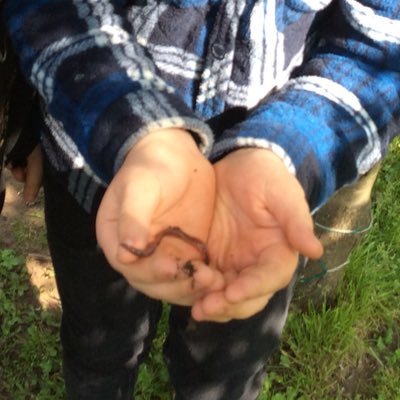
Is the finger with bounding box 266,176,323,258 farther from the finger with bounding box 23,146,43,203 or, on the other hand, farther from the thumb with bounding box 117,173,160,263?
the finger with bounding box 23,146,43,203

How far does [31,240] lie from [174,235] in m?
1.61

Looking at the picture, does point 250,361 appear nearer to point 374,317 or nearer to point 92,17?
point 92,17

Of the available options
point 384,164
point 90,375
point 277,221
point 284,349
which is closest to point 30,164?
point 90,375

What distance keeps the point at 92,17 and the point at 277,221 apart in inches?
18.1

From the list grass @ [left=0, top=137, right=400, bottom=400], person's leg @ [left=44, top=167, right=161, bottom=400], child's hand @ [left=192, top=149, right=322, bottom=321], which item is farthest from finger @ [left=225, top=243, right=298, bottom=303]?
grass @ [left=0, top=137, right=400, bottom=400]

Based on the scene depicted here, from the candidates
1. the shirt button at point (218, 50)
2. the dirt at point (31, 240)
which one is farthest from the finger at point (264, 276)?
the dirt at point (31, 240)

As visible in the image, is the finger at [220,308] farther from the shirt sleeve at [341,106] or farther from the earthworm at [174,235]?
the shirt sleeve at [341,106]

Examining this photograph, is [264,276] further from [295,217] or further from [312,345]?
[312,345]

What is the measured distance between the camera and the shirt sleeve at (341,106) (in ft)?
3.66

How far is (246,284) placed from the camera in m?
0.90

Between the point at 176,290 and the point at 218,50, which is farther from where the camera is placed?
the point at 218,50

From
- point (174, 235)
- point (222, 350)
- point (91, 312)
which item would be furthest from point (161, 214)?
point (91, 312)

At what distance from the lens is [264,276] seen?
3.00 feet

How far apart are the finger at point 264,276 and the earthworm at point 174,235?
0.27ft
